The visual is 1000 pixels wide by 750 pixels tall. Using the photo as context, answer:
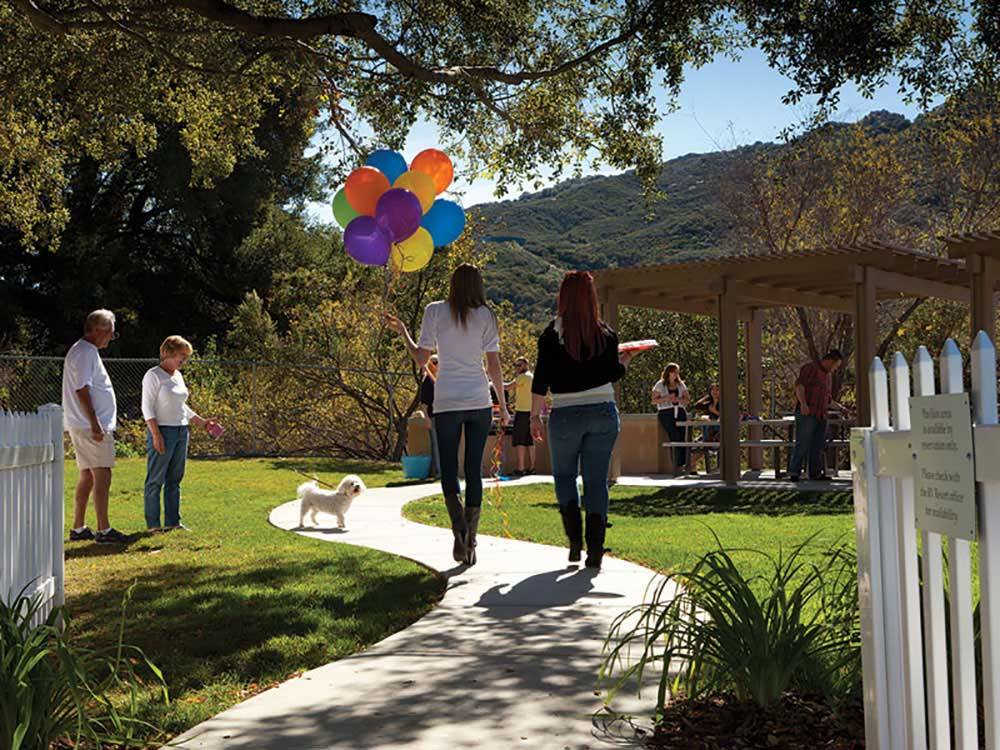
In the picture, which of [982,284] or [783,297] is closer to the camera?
[982,284]

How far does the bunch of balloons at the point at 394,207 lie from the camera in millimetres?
8797

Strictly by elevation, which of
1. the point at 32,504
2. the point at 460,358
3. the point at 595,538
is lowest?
the point at 595,538

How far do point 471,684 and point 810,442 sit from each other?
1207 cm

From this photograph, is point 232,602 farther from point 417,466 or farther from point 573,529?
point 417,466

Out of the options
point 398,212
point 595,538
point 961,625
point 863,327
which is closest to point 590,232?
point 863,327

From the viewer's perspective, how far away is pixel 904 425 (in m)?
2.49

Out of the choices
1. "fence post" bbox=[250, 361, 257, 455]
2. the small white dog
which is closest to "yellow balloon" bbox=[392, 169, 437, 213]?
the small white dog

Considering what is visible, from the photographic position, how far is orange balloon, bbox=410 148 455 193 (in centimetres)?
892

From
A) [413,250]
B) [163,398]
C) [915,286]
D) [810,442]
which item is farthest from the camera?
[915,286]

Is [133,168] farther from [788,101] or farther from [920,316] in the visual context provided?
[788,101]

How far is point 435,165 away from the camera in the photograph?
8.98 metres

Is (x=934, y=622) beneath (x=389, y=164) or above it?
beneath

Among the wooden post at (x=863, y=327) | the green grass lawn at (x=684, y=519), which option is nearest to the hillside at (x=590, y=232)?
the wooden post at (x=863, y=327)

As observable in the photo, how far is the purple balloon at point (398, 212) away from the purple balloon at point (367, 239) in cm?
7
